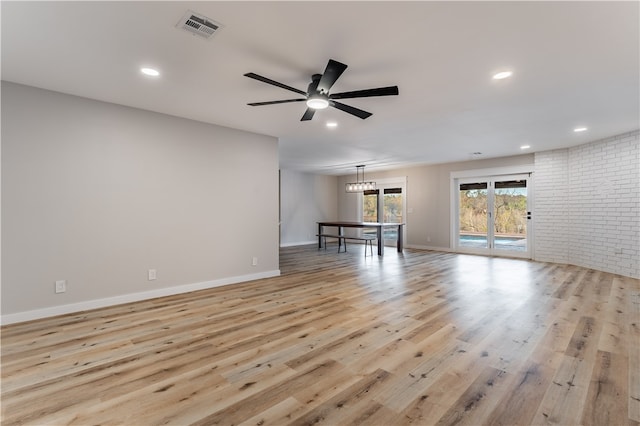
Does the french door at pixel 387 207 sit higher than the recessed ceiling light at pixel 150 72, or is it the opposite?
the recessed ceiling light at pixel 150 72

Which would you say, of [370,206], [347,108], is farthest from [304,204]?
[347,108]

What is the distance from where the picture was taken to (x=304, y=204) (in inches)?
406

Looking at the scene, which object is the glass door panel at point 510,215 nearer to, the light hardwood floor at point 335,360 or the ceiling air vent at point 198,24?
the light hardwood floor at point 335,360

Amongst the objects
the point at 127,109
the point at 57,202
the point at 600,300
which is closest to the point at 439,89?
the point at 600,300

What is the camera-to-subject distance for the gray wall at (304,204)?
9.77 metres

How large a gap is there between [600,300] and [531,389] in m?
2.89

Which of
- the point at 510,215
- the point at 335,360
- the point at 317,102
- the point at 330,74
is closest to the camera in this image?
the point at 335,360

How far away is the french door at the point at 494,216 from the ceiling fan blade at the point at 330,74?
644cm

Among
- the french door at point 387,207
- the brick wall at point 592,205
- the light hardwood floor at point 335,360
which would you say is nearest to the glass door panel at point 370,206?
the french door at point 387,207

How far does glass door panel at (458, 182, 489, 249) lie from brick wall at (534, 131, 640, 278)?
1.14 m

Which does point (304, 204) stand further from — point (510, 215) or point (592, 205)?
point (592, 205)

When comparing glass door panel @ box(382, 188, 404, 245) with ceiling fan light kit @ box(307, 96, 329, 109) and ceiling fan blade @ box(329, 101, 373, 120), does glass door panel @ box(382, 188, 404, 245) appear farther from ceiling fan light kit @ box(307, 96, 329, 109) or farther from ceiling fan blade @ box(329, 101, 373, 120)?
ceiling fan light kit @ box(307, 96, 329, 109)

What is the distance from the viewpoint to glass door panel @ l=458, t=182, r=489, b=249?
7.60 meters

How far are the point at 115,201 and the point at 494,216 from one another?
7.88 m
